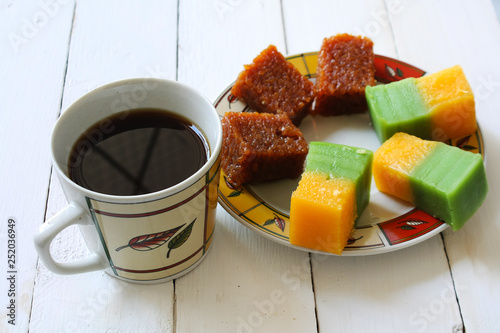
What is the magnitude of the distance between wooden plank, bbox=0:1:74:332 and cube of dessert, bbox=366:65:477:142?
3.28 ft

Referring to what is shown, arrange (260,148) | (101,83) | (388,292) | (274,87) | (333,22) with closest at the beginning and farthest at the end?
(388,292)
(260,148)
(274,87)
(101,83)
(333,22)

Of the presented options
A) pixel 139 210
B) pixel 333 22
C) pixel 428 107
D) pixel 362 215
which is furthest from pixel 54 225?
pixel 333 22

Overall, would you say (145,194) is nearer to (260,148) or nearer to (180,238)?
(180,238)

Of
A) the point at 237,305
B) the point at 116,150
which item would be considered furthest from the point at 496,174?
the point at 116,150

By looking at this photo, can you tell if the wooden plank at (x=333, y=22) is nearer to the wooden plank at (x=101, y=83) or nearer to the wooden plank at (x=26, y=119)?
the wooden plank at (x=101, y=83)

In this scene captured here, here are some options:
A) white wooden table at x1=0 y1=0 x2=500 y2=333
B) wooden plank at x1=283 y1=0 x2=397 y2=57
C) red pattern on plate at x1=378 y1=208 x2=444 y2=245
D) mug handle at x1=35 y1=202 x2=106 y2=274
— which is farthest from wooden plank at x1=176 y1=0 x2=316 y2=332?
wooden plank at x1=283 y1=0 x2=397 y2=57

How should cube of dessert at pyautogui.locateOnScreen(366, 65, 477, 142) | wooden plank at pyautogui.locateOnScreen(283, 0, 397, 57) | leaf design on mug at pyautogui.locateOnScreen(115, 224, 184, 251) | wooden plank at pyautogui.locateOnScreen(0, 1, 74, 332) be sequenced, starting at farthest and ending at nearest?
wooden plank at pyautogui.locateOnScreen(283, 0, 397, 57), cube of dessert at pyautogui.locateOnScreen(366, 65, 477, 142), wooden plank at pyautogui.locateOnScreen(0, 1, 74, 332), leaf design on mug at pyautogui.locateOnScreen(115, 224, 184, 251)

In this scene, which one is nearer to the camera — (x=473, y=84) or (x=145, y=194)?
(x=145, y=194)

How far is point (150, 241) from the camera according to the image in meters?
1.21

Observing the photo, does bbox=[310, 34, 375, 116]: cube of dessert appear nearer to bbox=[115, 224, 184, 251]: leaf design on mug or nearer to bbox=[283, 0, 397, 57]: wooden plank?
bbox=[283, 0, 397, 57]: wooden plank

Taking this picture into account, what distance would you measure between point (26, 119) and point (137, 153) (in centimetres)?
69

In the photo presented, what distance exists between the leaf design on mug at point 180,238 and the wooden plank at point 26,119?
1.36 feet

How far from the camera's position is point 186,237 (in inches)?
49.8

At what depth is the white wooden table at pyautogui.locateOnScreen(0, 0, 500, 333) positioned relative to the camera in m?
1.33
